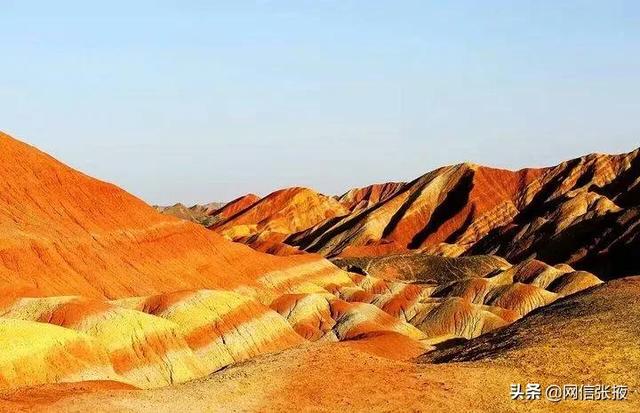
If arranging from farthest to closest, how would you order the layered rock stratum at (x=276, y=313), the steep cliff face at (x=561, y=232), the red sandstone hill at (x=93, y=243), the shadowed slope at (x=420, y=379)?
1. the steep cliff face at (x=561, y=232)
2. the red sandstone hill at (x=93, y=243)
3. the layered rock stratum at (x=276, y=313)
4. the shadowed slope at (x=420, y=379)

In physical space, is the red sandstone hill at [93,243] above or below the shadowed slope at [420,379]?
above

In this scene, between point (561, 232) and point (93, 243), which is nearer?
point (93, 243)

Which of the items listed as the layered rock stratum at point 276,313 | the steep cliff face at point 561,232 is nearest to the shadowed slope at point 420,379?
the layered rock stratum at point 276,313

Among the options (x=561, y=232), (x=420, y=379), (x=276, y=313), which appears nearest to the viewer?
(x=420, y=379)

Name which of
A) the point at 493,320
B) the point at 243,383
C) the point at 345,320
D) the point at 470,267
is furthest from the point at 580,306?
the point at 470,267

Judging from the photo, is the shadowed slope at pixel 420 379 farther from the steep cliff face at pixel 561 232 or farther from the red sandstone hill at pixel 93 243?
the steep cliff face at pixel 561 232

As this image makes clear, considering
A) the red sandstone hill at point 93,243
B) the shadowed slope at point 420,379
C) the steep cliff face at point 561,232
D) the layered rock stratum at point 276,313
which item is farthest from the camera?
the steep cliff face at point 561,232

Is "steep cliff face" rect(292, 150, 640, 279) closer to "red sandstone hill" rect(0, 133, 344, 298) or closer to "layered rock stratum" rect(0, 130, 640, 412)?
"layered rock stratum" rect(0, 130, 640, 412)

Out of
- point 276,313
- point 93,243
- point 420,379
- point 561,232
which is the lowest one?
point 276,313

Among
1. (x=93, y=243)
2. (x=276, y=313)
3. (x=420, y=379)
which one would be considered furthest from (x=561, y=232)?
(x=420, y=379)

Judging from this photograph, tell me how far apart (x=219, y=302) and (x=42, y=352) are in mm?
24365

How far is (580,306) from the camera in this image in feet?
162

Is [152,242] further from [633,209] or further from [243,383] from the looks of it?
[633,209]

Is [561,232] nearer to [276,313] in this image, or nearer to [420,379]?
[276,313]
